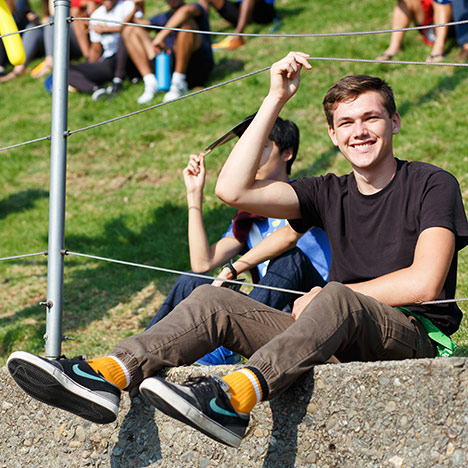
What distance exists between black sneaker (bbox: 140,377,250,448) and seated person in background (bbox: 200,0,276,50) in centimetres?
861

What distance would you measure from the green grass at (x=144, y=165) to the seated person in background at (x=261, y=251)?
0.88 m

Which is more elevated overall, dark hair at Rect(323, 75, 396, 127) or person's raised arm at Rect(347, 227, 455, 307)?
dark hair at Rect(323, 75, 396, 127)

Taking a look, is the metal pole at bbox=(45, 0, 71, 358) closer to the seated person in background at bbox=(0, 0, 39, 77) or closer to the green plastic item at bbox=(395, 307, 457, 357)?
the green plastic item at bbox=(395, 307, 457, 357)

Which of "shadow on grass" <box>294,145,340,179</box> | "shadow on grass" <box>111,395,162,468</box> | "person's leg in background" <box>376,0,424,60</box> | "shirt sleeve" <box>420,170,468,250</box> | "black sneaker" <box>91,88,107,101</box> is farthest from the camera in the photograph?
"black sneaker" <box>91,88,107,101</box>

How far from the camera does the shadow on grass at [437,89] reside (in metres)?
6.81

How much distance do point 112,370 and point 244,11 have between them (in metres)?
8.76

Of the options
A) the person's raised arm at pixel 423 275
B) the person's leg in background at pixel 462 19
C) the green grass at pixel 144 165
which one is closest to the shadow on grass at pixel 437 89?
the green grass at pixel 144 165

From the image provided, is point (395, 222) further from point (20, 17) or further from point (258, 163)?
point (20, 17)

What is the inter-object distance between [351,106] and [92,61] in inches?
298

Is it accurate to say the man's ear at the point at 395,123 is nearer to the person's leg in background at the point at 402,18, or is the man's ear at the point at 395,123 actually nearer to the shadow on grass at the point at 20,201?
the shadow on grass at the point at 20,201

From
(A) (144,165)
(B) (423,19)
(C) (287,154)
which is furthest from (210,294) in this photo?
(B) (423,19)

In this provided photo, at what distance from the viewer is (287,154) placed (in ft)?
12.7

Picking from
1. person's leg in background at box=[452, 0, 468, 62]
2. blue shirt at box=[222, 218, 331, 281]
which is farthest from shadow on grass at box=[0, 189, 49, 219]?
person's leg in background at box=[452, 0, 468, 62]

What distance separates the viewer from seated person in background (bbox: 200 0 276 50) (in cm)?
1042
